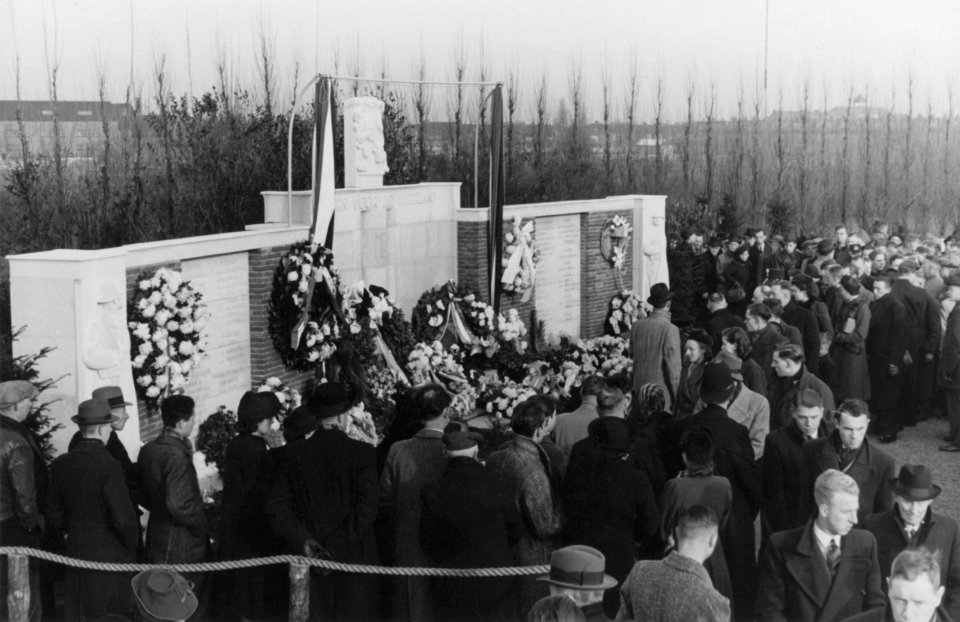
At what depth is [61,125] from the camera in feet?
66.7

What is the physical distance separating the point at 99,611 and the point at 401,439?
2016 mm

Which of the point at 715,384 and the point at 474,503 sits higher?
the point at 715,384

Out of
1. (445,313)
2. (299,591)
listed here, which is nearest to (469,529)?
(299,591)

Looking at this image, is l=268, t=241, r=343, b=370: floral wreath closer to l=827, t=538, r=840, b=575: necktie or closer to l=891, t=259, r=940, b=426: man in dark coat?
l=891, t=259, r=940, b=426: man in dark coat

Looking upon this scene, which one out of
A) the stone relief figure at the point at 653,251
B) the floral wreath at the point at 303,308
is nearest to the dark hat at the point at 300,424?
the floral wreath at the point at 303,308

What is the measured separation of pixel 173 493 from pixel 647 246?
13.6 metres

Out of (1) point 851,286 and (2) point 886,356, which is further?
(2) point 886,356

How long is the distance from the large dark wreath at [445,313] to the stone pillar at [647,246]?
4796 mm

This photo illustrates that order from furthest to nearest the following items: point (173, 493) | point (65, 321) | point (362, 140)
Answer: point (362, 140) → point (65, 321) → point (173, 493)

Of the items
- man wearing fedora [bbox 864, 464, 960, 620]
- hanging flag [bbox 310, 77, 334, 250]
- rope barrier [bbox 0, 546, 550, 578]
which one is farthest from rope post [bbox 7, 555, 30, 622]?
hanging flag [bbox 310, 77, 334, 250]

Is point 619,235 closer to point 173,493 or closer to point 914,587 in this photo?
point 173,493

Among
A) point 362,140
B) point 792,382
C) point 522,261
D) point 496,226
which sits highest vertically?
point 362,140

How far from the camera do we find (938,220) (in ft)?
102

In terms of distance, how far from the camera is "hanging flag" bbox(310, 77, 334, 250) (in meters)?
13.1
